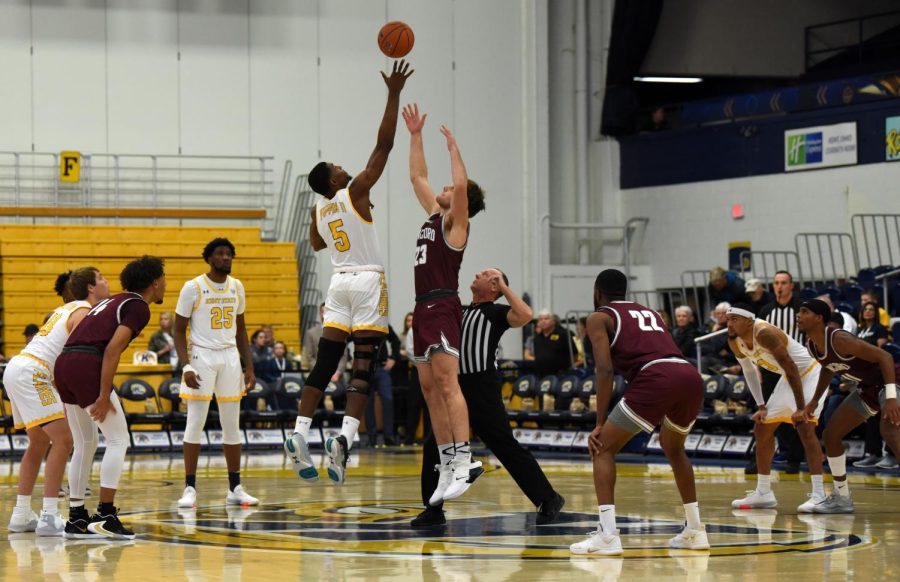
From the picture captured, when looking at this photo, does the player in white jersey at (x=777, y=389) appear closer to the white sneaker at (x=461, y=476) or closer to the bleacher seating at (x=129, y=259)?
the white sneaker at (x=461, y=476)

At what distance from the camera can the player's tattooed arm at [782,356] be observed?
10.2 metres

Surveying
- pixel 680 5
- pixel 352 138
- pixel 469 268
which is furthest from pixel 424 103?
pixel 680 5

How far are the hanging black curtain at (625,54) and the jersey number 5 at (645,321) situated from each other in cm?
1884

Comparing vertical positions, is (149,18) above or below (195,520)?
above

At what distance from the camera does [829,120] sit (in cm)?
2306

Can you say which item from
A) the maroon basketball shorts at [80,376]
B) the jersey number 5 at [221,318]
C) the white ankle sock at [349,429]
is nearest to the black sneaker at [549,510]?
the white ankle sock at [349,429]

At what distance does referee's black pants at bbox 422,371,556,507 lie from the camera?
9477 millimetres

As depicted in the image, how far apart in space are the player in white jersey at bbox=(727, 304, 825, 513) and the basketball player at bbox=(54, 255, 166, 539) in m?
4.47

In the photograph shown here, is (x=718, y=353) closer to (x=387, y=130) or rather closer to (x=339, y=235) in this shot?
(x=339, y=235)

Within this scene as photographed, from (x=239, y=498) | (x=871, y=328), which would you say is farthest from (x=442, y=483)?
(x=871, y=328)

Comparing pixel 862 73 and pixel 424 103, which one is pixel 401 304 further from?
pixel 862 73

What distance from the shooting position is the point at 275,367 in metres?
19.8

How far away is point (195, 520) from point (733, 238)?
1655 centimetres

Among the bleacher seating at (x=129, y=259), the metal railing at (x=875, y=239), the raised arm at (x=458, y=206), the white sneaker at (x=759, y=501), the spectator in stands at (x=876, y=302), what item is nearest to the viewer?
the raised arm at (x=458, y=206)
